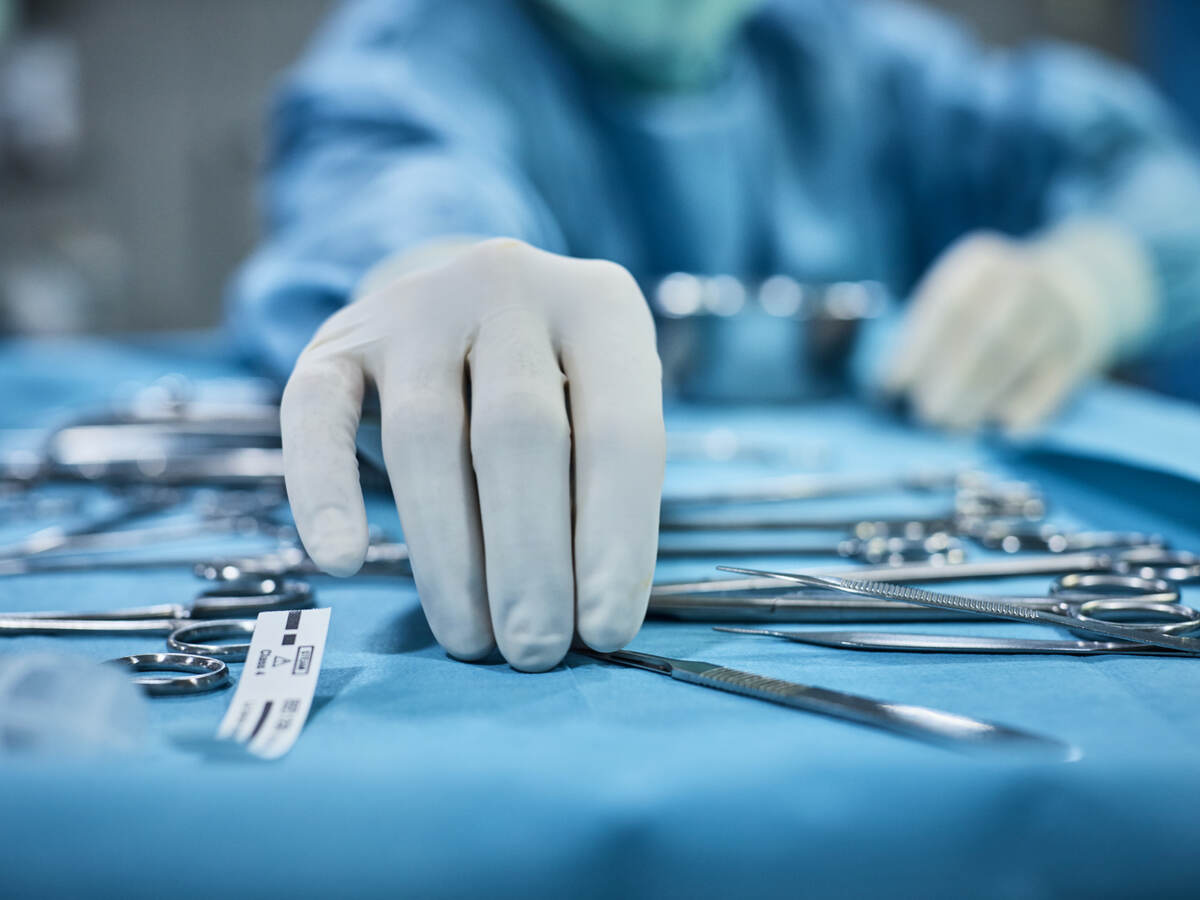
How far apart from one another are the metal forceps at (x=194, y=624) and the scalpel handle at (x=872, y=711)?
0.68ft

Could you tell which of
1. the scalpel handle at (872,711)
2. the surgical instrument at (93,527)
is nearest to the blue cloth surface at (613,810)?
the scalpel handle at (872,711)

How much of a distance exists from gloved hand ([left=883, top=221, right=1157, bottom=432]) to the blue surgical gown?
332 mm

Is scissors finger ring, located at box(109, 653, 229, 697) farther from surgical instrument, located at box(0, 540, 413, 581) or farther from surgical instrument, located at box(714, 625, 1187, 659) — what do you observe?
surgical instrument, located at box(714, 625, 1187, 659)

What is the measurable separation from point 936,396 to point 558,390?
769mm

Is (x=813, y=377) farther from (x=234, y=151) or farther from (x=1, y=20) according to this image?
(x=1, y=20)

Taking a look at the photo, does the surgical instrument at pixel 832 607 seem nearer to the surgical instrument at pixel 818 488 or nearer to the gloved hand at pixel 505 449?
the gloved hand at pixel 505 449

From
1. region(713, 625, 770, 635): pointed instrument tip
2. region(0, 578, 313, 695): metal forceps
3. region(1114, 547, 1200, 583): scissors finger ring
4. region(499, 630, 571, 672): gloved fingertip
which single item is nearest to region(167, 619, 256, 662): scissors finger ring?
region(0, 578, 313, 695): metal forceps

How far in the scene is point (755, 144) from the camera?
4.84ft

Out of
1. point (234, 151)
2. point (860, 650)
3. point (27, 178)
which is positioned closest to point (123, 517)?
point (860, 650)

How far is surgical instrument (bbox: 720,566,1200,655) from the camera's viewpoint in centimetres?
45

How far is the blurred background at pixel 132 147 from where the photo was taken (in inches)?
117

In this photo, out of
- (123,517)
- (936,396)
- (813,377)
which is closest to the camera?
(123,517)

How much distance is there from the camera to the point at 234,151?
3.04 meters

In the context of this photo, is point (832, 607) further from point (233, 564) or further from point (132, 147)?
point (132, 147)
